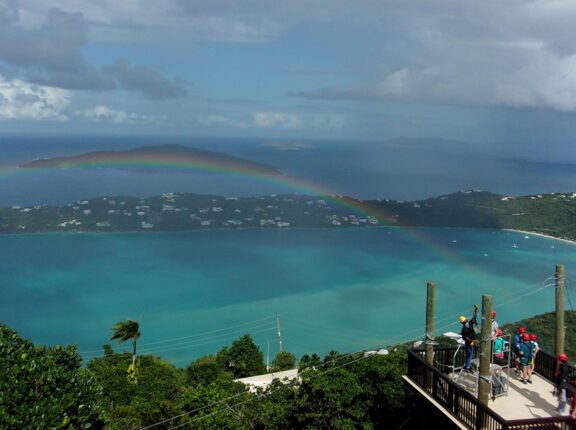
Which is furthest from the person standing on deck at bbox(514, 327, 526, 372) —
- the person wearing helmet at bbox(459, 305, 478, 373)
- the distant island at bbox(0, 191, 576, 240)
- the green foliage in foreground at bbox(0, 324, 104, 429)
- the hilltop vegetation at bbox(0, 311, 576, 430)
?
the distant island at bbox(0, 191, 576, 240)

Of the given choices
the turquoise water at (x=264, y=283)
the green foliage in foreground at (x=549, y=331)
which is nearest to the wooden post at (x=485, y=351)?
the green foliage in foreground at (x=549, y=331)

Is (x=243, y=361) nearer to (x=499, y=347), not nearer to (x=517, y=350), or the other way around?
(x=499, y=347)

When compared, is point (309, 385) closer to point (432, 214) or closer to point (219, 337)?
point (219, 337)

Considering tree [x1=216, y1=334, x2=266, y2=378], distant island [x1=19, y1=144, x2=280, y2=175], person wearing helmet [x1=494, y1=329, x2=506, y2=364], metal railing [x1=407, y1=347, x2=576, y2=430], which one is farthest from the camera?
distant island [x1=19, y1=144, x2=280, y2=175]

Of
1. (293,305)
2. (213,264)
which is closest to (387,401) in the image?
(293,305)

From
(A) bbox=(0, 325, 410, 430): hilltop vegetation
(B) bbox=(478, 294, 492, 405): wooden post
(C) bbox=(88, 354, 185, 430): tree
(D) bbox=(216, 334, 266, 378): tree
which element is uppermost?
(B) bbox=(478, 294, 492, 405): wooden post

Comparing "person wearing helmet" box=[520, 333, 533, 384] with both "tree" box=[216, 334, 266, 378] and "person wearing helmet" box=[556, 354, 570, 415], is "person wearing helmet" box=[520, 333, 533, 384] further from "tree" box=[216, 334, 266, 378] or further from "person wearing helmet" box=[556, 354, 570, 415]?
"tree" box=[216, 334, 266, 378]

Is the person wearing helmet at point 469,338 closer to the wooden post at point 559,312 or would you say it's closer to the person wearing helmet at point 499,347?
the person wearing helmet at point 499,347
